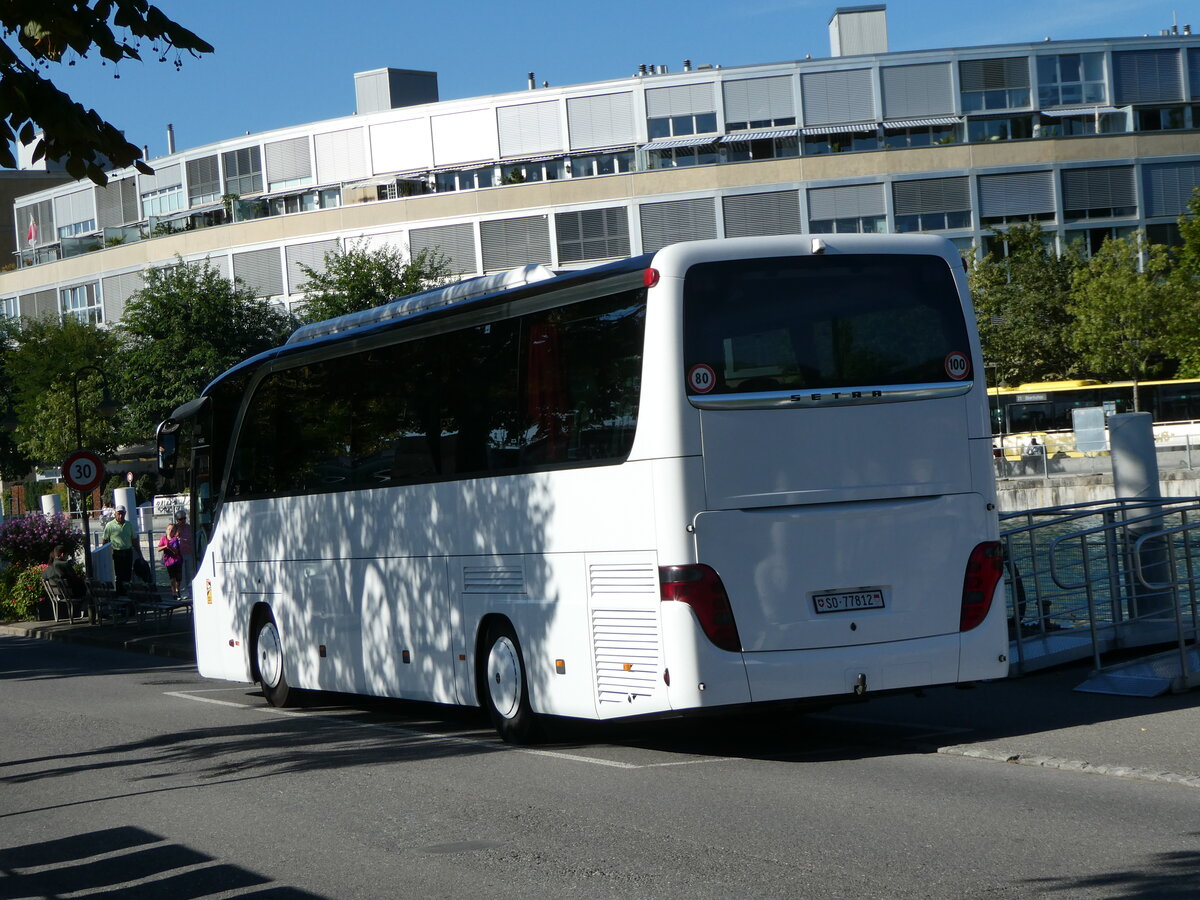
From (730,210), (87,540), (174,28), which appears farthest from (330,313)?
(174,28)

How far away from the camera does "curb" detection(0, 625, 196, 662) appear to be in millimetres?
24150

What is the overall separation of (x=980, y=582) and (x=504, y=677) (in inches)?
139

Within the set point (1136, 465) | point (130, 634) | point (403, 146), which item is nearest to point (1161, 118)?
point (403, 146)

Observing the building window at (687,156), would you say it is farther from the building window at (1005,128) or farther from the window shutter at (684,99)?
the building window at (1005,128)

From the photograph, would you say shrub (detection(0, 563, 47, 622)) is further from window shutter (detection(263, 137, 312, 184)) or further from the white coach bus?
window shutter (detection(263, 137, 312, 184))

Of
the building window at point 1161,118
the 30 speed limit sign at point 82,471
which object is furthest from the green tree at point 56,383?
the building window at point 1161,118

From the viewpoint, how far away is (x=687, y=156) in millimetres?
66875

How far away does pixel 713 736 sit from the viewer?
1164 cm

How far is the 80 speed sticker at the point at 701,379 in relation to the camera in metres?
9.73

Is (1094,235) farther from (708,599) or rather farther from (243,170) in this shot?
(708,599)

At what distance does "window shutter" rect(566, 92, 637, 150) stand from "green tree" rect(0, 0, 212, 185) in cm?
6110

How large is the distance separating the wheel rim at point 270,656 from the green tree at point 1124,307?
A: 51384 millimetres

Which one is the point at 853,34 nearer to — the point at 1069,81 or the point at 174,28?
the point at 1069,81

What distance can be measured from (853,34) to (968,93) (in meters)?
9.70
